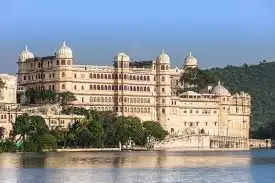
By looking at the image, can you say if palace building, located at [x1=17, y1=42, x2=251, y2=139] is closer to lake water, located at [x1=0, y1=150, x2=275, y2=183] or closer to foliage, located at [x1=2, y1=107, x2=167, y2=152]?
foliage, located at [x1=2, y1=107, x2=167, y2=152]

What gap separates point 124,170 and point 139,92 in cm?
6850

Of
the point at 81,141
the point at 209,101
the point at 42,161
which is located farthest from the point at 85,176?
the point at 209,101

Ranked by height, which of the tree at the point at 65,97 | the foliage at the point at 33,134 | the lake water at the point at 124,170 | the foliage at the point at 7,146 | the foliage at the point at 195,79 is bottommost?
the lake water at the point at 124,170

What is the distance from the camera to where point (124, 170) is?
84500 mm

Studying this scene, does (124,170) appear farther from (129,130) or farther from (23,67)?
(23,67)

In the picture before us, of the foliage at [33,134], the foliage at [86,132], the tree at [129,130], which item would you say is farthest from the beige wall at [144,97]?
the foliage at [33,134]

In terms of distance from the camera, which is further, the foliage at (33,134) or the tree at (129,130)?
the tree at (129,130)

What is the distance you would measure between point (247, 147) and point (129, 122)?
28.4m

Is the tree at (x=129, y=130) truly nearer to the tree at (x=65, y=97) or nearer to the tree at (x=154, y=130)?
the tree at (x=154, y=130)

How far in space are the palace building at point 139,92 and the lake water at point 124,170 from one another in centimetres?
4158

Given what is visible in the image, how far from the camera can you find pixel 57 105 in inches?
5507

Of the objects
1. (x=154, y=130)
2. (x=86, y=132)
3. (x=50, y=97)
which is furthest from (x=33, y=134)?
(x=154, y=130)

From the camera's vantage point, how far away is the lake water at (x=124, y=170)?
75.3 metres

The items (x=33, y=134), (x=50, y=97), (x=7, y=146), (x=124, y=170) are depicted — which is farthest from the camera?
(x=50, y=97)
